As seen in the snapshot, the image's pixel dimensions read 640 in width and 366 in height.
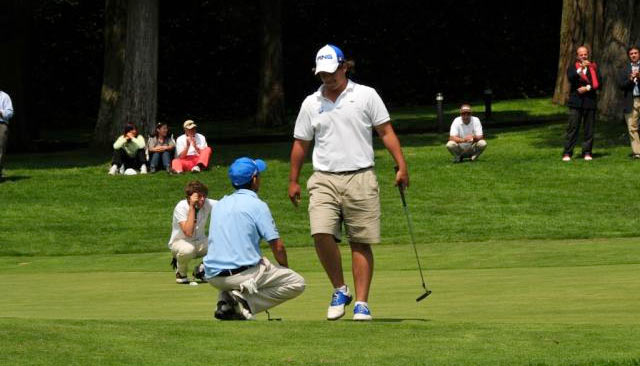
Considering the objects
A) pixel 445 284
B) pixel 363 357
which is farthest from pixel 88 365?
pixel 445 284

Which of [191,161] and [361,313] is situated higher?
[361,313]

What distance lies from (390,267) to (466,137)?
10.3m

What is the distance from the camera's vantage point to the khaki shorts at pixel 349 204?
1091 cm

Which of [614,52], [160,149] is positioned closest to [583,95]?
[614,52]

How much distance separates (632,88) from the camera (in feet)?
84.6

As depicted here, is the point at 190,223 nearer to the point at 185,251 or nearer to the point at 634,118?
the point at 185,251

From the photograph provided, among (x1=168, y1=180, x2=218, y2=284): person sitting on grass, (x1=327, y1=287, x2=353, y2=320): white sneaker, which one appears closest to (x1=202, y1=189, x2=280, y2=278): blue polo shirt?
(x1=327, y1=287, x2=353, y2=320): white sneaker

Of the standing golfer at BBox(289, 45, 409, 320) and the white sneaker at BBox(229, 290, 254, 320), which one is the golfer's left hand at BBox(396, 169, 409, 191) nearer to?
the standing golfer at BBox(289, 45, 409, 320)

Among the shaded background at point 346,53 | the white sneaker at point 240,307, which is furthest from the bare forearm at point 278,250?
the shaded background at point 346,53

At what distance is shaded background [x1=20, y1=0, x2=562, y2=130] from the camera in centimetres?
4591

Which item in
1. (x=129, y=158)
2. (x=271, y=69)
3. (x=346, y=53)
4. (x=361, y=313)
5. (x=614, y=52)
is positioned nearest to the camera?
(x=361, y=313)

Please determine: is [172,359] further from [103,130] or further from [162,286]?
[103,130]

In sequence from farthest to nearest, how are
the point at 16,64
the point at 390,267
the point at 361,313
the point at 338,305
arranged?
1. the point at 16,64
2. the point at 390,267
3. the point at 338,305
4. the point at 361,313

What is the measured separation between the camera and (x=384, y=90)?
154 feet
